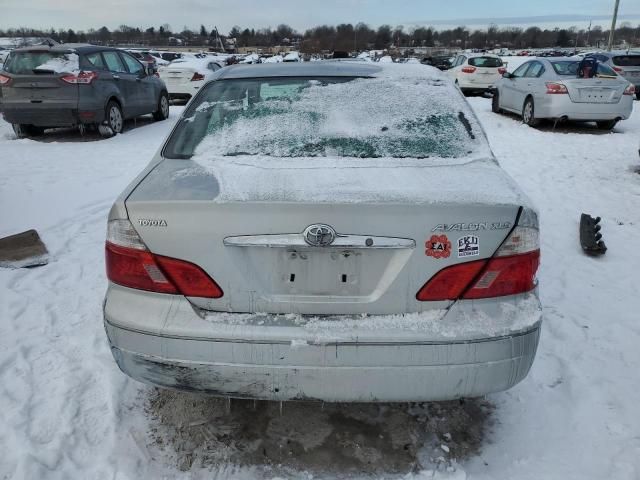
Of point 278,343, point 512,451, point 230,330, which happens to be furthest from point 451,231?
point 512,451

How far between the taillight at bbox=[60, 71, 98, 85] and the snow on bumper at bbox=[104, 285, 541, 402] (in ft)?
28.2

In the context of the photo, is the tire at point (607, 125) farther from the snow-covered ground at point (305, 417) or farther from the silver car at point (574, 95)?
the snow-covered ground at point (305, 417)

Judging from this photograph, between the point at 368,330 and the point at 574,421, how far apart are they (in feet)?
4.43

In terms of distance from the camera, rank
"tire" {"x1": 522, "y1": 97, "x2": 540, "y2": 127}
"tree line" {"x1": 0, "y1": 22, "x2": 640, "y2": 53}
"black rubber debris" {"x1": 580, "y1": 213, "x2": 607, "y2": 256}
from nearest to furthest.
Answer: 1. "black rubber debris" {"x1": 580, "y1": 213, "x2": 607, "y2": 256}
2. "tire" {"x1": 522, "y1": 97, "x2": 540, "y2": 127}
3. "tree line" {"x1": 0, "y1": 22, "x2": 640, "y2": 53}

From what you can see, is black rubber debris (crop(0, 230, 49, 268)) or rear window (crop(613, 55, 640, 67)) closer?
black rubber debris (crop(0, 230, 49, 268))

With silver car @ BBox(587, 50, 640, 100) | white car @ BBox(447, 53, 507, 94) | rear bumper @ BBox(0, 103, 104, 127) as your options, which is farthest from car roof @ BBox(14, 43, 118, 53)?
silver car @ BBox(587, 50, 640, 100)

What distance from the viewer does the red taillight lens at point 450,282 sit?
2051 millimetres

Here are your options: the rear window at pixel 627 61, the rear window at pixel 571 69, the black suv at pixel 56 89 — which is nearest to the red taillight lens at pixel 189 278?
the black suv at pixel 56 89

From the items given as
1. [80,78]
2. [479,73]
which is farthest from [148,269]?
[479,73]

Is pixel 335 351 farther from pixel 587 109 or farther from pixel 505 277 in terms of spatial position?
pixel 587 109

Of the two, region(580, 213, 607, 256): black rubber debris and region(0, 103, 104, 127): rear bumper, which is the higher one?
region(0, 103, 104, 127): rear bumper

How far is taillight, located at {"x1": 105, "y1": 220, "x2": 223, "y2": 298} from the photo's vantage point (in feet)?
6.81

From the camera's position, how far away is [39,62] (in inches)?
374

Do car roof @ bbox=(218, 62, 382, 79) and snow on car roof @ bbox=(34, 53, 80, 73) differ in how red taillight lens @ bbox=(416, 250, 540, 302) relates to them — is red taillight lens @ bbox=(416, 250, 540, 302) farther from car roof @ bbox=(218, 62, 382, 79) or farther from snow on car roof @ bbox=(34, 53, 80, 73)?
snow on car roof @ bbox=(34, 53, 80, 73)
